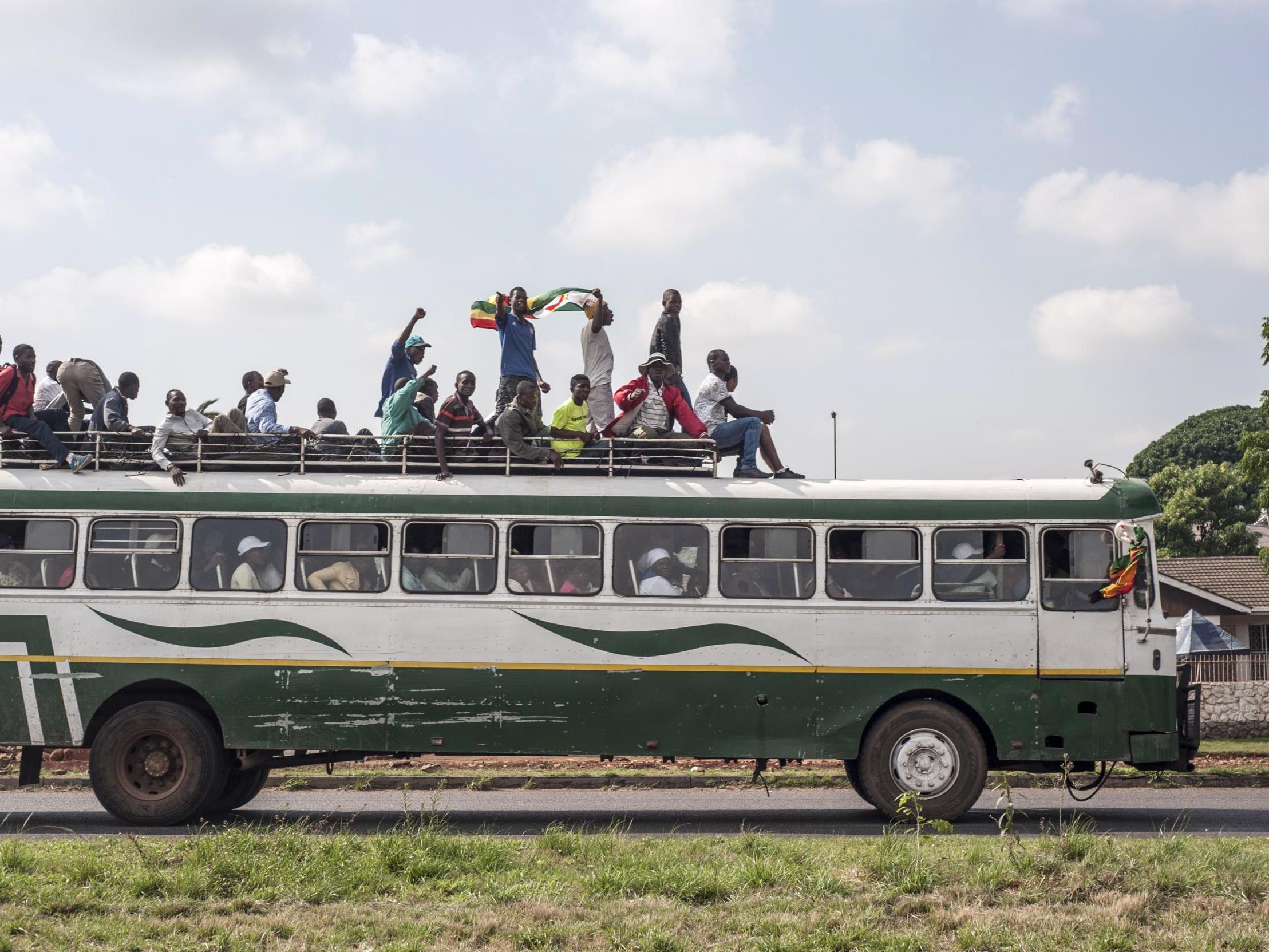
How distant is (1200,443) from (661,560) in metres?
60.6

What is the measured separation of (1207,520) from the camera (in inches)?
1870

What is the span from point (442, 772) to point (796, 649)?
6892 mm

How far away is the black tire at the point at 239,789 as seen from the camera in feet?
40.5

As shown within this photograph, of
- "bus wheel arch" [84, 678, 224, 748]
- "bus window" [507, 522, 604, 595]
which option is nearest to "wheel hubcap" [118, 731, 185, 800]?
"bus wheel arch" [84, 678, 224, 748]

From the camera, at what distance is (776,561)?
451 inches

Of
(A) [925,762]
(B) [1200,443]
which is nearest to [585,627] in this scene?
(A) [925,762]

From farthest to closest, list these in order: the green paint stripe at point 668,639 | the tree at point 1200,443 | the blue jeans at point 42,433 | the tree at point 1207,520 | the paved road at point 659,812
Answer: the tree at point 1200,443 < the tree at point 1207,520 < the blue jeans at point 42,433 < the paved road at point 659,812 < the green paint stripe at point 668,639

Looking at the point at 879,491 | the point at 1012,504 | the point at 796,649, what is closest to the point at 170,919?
the point at 796,649

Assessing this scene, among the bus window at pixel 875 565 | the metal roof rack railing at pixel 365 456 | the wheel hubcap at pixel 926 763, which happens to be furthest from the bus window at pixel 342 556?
the wheel hubcap at pixel 926 763

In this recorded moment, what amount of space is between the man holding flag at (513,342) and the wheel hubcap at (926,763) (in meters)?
4.95

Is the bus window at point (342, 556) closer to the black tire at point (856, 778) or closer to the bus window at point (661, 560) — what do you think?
the bus window at point (661, 560)

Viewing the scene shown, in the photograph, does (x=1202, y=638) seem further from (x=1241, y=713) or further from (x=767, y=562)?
(x=767, y=562)

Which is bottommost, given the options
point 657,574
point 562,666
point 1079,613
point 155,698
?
point 155,698

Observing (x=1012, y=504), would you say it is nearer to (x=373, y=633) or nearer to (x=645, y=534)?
(x=645, y=534)
